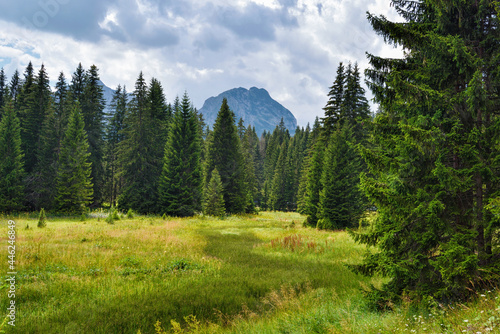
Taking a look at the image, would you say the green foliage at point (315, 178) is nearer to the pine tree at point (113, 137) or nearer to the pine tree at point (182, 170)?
the pine tree at point (182, 170)

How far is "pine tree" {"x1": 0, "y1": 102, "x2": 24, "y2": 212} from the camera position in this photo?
27.7 meters

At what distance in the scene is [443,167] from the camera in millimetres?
4660

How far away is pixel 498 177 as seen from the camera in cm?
473

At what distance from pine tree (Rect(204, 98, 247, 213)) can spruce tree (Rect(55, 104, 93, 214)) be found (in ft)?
51.7

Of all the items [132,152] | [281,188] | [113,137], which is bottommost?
[281,188]

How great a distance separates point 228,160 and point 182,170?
8.44 m

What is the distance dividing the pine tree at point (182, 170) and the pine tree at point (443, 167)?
2749 cm

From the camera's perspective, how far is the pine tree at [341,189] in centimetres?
2267

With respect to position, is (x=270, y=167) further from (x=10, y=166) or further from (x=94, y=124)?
(x=10, y=166)

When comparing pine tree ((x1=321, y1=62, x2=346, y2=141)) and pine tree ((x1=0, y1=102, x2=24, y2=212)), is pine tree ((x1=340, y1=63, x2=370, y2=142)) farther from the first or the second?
pine tree ((x1=0, y1=102, x2=24, y2=212))

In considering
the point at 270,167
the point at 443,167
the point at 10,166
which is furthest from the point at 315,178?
the point at 270,167

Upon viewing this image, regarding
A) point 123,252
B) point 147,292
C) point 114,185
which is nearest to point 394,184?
point 147,292

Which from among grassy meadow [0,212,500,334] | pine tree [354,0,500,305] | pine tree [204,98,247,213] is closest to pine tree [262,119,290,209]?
pine tree [204,98,247,213]

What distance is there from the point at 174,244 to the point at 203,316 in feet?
26.4
